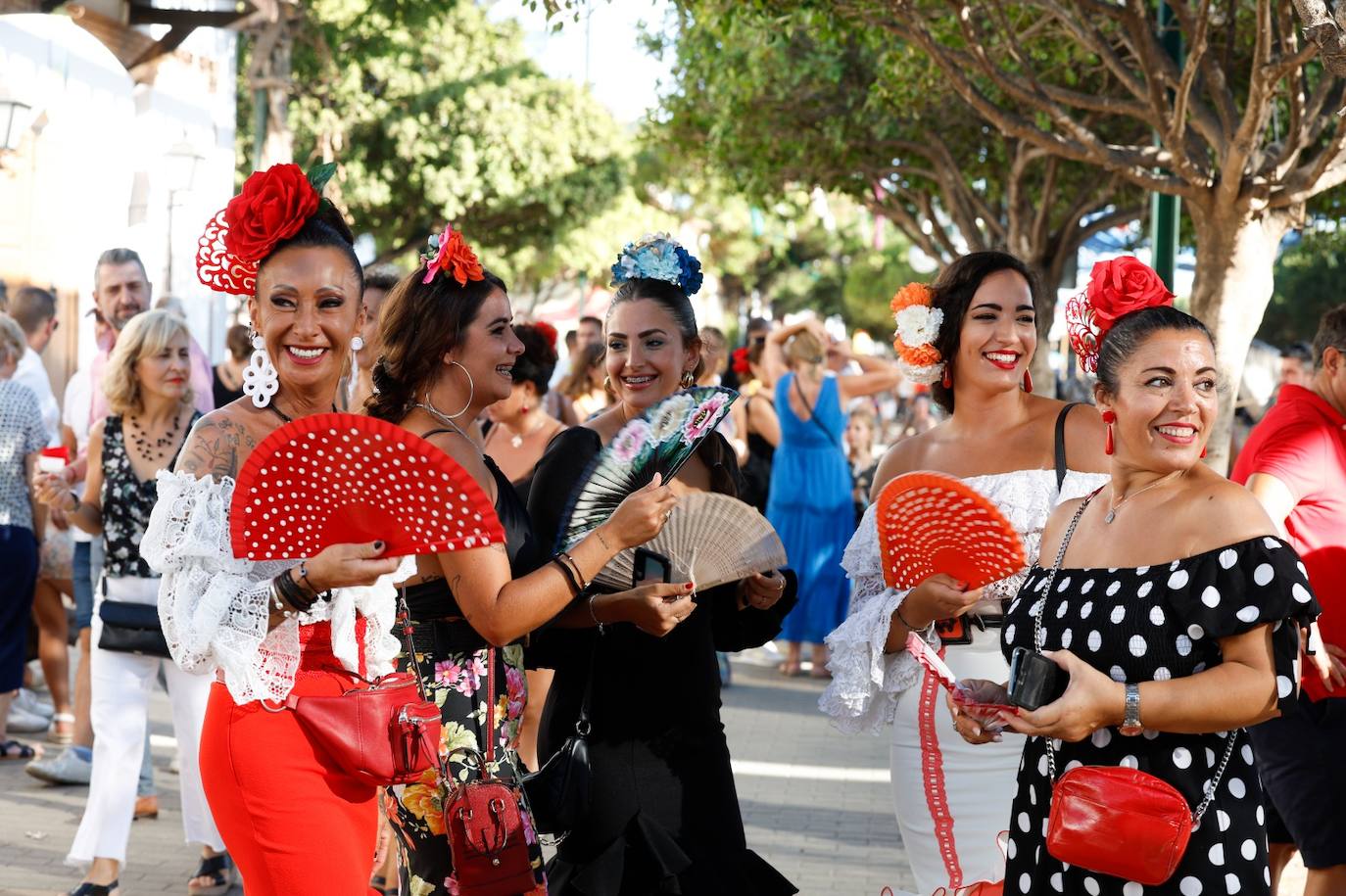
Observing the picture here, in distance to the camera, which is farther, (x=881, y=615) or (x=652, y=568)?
(x=881, y=615)

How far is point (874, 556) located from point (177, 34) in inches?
580

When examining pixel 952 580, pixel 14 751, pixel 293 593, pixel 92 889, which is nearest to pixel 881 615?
pixel 952 580

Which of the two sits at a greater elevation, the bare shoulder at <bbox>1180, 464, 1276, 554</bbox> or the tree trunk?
the tree trunk

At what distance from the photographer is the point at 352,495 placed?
3.02 m

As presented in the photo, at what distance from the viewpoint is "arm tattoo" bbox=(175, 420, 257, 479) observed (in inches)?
130

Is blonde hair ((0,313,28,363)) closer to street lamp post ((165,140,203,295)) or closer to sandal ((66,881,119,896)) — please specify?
sandal ((66,881,119,896))

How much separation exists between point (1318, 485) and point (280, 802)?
3438 mm

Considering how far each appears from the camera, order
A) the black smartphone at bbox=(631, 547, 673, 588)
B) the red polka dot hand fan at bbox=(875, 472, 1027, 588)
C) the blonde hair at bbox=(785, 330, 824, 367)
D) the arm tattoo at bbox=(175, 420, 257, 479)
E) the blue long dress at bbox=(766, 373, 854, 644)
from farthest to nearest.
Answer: the blue long dress at bbox=(766, 373, 854, 644), the blonde hair at bbox=(785, 330, 824, 367), the black smartphone at bbox=(631, 547, 673, 588), the red polka dot hand fan at bbox=(875, 472, 1027, 588), the arm tattoo at bbox=(175, 420, 257, 479)

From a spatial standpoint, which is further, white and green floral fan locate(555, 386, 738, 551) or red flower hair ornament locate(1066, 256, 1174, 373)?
white and green floral fan locate(555, 386, 738, 551)

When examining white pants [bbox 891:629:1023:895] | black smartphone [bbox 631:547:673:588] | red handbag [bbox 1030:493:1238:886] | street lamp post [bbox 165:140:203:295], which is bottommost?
white pants [bbox 891:629:1023:895]

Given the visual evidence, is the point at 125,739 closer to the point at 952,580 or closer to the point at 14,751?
the point at 14,751

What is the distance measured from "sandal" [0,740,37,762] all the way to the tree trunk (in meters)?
6.32

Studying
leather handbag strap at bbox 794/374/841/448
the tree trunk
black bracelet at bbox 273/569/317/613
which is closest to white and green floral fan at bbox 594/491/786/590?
black bracelet at bbox 273/569/317/613

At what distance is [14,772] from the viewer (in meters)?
7.68
